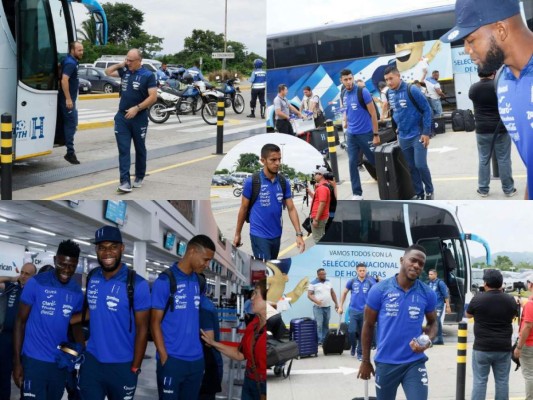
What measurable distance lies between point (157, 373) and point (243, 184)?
1.44 m

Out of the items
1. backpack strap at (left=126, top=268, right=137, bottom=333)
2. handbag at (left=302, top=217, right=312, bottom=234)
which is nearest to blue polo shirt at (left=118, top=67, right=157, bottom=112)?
handbag at (left=302, top=217, right=312, bottom=234)

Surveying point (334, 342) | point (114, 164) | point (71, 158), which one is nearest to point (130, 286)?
point (334, 342)

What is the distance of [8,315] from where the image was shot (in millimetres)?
5090

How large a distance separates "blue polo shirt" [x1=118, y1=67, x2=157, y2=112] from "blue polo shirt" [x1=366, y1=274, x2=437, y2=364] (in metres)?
2.60

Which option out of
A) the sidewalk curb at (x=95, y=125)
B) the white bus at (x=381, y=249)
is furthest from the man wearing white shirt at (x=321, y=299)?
the sidewalk curb at (x=95, y=125)

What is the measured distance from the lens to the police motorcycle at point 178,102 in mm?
9820

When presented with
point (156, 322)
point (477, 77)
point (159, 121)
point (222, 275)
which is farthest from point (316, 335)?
point (159, 121)

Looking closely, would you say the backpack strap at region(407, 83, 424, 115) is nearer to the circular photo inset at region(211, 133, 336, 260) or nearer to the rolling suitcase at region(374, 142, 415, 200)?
the rolling suitcase at region(374, 142, 415, 200)

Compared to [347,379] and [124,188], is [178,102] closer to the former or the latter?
[124,188]

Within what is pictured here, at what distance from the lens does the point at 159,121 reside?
9891 millimetres

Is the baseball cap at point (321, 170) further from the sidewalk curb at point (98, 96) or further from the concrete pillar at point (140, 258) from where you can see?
the sidewalk curb at point (98, 96)

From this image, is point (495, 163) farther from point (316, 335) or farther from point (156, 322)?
point (156, 322)

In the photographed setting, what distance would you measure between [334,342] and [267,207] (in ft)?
3.13

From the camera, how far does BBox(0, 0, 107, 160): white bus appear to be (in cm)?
673
